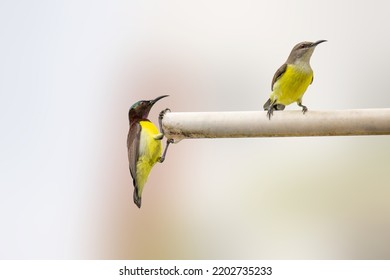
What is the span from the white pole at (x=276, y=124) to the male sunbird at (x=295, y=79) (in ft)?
0.67

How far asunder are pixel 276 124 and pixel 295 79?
0.94 feet

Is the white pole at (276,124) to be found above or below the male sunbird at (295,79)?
below

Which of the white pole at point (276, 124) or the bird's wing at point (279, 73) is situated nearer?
the white pole at point (276, 124)

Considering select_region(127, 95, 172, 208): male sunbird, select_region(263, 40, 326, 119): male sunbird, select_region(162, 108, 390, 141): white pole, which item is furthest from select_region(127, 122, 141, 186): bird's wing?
select_region(263, 40, 326, 119): male sunbird

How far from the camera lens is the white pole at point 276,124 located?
52.4 inches

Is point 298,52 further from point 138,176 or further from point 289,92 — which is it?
point 138,176

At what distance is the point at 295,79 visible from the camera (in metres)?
1.58

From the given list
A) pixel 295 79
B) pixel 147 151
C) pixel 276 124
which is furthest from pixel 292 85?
pixel 147 151

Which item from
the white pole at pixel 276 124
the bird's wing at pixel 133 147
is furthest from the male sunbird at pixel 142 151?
the white pole at pixel 276 124

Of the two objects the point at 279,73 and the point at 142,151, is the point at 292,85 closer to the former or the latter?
the point at 279,73

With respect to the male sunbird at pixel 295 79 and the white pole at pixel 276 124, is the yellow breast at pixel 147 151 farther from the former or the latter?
the male sunbird at pixel 295 79

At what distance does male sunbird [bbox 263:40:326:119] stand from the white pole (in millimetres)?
203

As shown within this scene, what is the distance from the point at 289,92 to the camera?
1.58m
